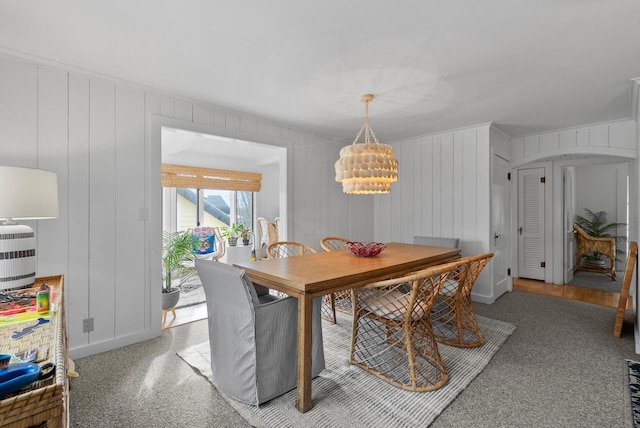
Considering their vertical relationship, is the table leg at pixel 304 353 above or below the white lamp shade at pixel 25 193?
below

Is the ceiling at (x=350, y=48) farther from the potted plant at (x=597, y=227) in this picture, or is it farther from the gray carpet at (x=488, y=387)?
the potted plant at (x=597, y=227)

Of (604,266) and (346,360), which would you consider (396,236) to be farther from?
(604,266)

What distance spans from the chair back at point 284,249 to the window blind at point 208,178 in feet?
9.60

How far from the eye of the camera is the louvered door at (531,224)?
4.99 m

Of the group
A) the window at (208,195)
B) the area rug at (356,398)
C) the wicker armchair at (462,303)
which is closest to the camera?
the area rug at (356,398)

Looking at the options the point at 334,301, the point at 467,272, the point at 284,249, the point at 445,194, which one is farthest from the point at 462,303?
the point at 284,249

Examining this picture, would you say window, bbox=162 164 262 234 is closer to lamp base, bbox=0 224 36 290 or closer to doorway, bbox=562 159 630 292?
lamp base, bbox=0 224 36 290

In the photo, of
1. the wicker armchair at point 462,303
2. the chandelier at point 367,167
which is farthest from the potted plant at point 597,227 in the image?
the chandelier at point 367,167

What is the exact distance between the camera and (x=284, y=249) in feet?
12.4

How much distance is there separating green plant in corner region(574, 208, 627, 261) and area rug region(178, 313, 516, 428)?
192 inches

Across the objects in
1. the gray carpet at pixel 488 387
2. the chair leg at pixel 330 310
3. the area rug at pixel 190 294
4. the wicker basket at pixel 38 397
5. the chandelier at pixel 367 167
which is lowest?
the gray carpet at pixel 488 387

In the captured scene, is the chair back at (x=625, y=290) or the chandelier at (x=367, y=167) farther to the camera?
the chair back at (x=625, y=290)

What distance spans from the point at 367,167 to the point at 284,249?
1667mm

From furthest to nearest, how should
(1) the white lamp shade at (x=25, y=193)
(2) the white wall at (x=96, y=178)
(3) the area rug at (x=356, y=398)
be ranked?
(2) the white wall at (x=96, y=178), (3) the area rug at (x=356, y=398), (1) the white lamp shade at (x=25, y=193)
